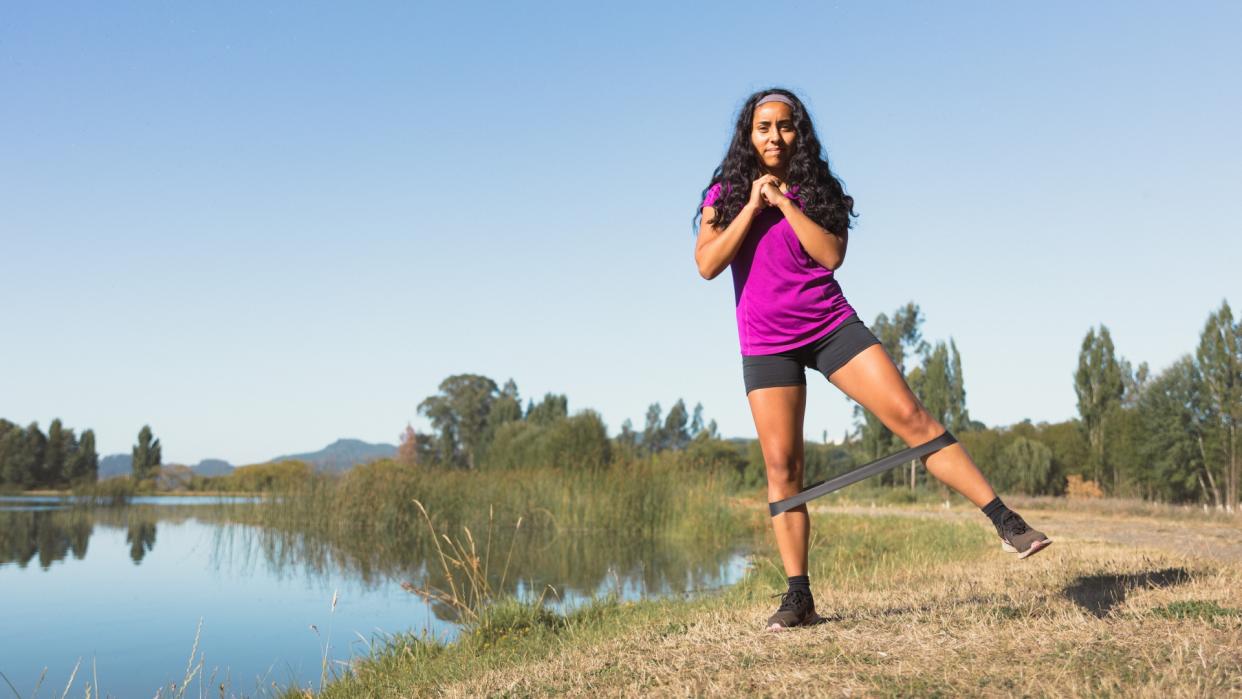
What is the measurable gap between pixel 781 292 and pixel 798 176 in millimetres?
469

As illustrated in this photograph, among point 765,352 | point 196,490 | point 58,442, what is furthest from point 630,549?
A: point 58,442

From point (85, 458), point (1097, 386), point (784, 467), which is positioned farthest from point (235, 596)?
point (85, 458)

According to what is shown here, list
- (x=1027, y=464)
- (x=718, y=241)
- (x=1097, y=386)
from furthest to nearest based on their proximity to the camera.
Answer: (x=1097, y=386) < (x=1027, y=464) < (x=718, y=241)

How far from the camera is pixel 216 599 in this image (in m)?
8.55

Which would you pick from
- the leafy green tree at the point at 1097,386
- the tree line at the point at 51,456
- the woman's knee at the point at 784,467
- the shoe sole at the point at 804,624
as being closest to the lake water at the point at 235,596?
the shoe sole at the point at 804,624

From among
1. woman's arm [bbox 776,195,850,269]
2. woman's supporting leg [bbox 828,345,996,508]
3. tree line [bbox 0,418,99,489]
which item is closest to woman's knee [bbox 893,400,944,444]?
woman's supporting leg [bbox 828,345,996,508]

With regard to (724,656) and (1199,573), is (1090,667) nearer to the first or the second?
(724,656)

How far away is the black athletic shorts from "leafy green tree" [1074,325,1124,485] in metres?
28.4

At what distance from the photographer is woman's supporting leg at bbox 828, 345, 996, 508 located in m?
2.76

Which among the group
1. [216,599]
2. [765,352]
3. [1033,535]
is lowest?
[216,599]

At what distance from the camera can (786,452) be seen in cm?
295

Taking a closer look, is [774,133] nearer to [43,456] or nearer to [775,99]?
[775,99]

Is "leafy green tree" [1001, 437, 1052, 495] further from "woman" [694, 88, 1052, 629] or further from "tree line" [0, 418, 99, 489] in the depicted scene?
"tree line" [0, 418, 99, 489]

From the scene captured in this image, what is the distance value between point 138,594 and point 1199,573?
29.6 feet
